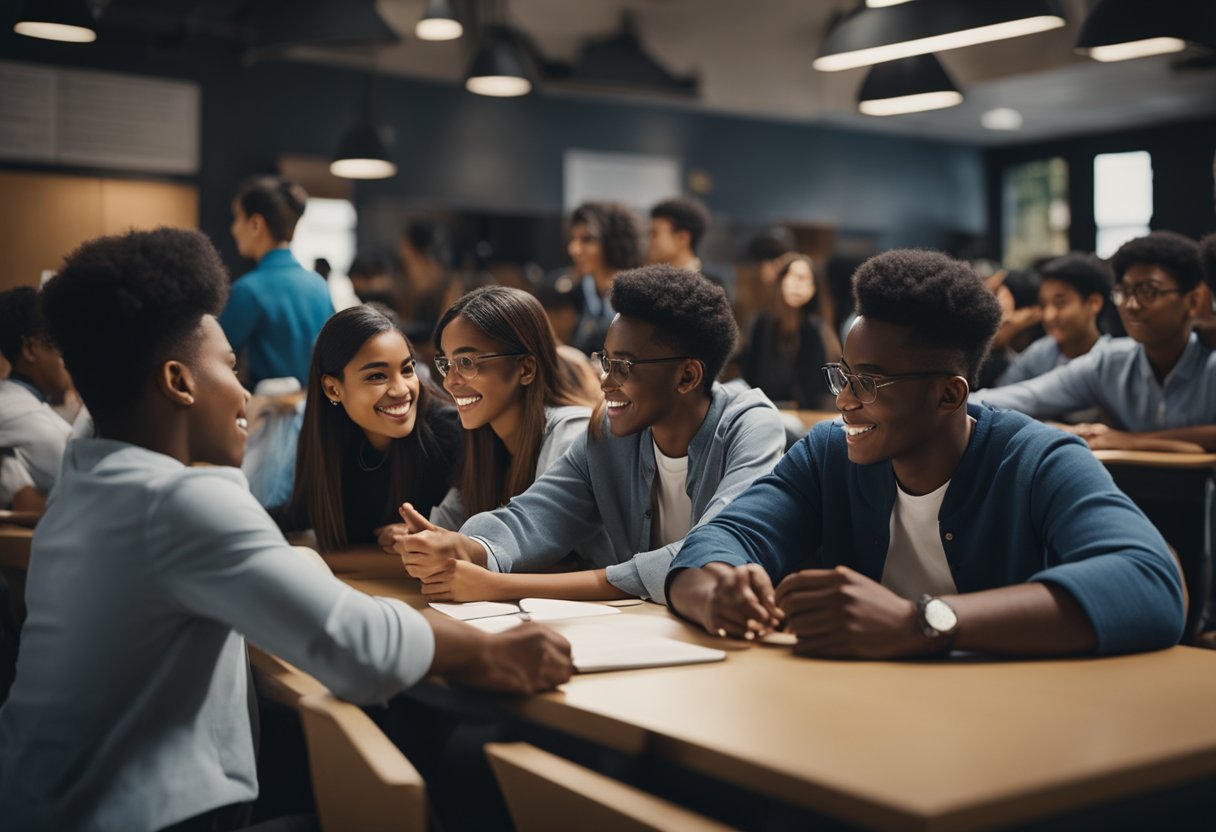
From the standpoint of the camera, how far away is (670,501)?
262 cm

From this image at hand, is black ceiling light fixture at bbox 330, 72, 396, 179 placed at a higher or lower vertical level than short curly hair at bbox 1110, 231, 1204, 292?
higher

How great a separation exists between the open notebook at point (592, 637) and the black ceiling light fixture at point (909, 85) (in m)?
4.00

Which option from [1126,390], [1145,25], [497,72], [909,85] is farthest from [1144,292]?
[497,72]

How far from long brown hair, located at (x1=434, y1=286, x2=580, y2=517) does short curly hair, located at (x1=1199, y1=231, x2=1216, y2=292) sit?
2755 mm

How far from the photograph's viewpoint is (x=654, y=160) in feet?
36.9

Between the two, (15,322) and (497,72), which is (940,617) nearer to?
(15,322)

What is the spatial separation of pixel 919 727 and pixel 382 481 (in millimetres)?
1904

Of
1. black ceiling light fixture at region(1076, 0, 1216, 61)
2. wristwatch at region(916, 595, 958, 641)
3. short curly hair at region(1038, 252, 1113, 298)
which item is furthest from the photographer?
A: short curly hair at region(1038, 252, 1113, 298)

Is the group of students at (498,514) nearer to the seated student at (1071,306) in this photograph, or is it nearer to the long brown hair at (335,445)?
the long brown hair at (335,445)

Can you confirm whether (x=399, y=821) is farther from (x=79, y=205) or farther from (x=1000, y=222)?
(x=1000, y=222)

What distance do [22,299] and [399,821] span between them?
2949 mm

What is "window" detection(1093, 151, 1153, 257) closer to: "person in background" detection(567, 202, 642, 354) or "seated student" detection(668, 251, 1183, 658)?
"person in background" detection(567, 202, 642, 354)

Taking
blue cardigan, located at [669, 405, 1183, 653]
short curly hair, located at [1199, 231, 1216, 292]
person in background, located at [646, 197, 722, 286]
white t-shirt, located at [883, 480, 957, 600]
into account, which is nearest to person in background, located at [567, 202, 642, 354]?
person in background, located at [646, 197, 722, 286]

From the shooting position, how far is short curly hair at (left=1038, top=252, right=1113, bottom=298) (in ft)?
17.2
